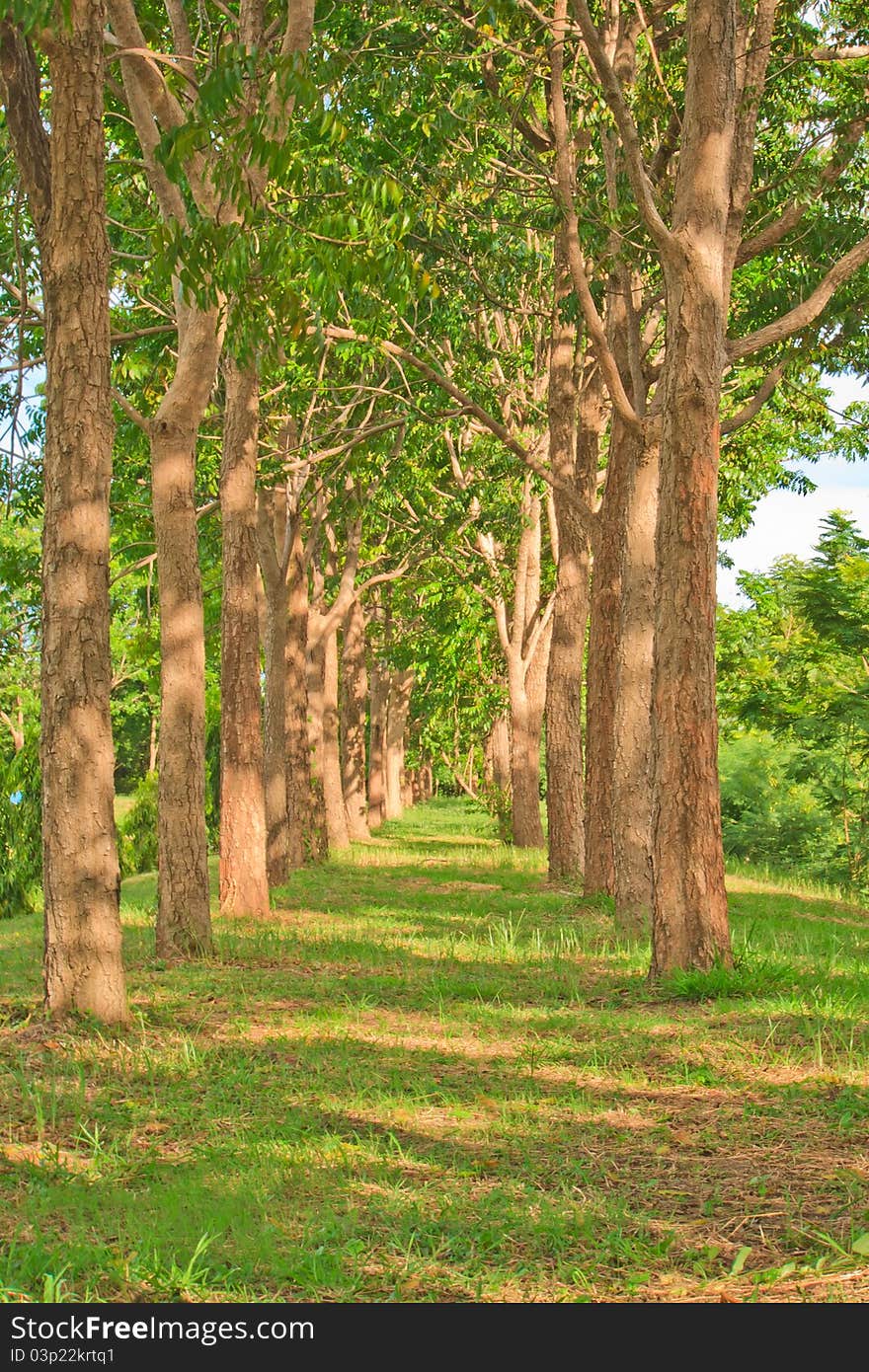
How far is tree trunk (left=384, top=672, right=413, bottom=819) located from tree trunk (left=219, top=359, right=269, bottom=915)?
79.2ft

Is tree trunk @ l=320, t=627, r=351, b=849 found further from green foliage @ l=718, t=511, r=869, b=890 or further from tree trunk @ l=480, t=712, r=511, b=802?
tree trunk @ l=480, t=712, r=511, b=802

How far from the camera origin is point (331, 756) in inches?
961

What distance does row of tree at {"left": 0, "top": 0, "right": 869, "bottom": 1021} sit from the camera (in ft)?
25.1

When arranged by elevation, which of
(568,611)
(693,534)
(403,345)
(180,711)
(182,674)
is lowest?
(180,711)

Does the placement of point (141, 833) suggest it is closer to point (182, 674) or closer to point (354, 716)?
point (354, 716)

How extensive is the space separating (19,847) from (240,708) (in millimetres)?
10932

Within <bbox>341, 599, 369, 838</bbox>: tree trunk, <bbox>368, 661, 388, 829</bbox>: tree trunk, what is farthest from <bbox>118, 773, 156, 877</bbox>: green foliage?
<bbox>368, 661, 388, 829</bbox>: tree trunk

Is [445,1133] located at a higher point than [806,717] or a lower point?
lower

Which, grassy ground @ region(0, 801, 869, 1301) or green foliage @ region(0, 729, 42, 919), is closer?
grassy ground @ region(0, 801, 869, 1301)

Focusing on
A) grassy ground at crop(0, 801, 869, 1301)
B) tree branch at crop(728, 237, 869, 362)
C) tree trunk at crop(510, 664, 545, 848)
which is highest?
tree branch at crop(728, 237, 869, 362)

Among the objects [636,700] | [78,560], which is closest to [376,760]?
[636,700]

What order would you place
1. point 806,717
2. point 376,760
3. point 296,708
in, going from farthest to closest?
1. point 376,760
2. point 806,717
3. point 296,708

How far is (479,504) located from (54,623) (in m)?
18.3

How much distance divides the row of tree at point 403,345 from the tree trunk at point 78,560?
0.06 ft
